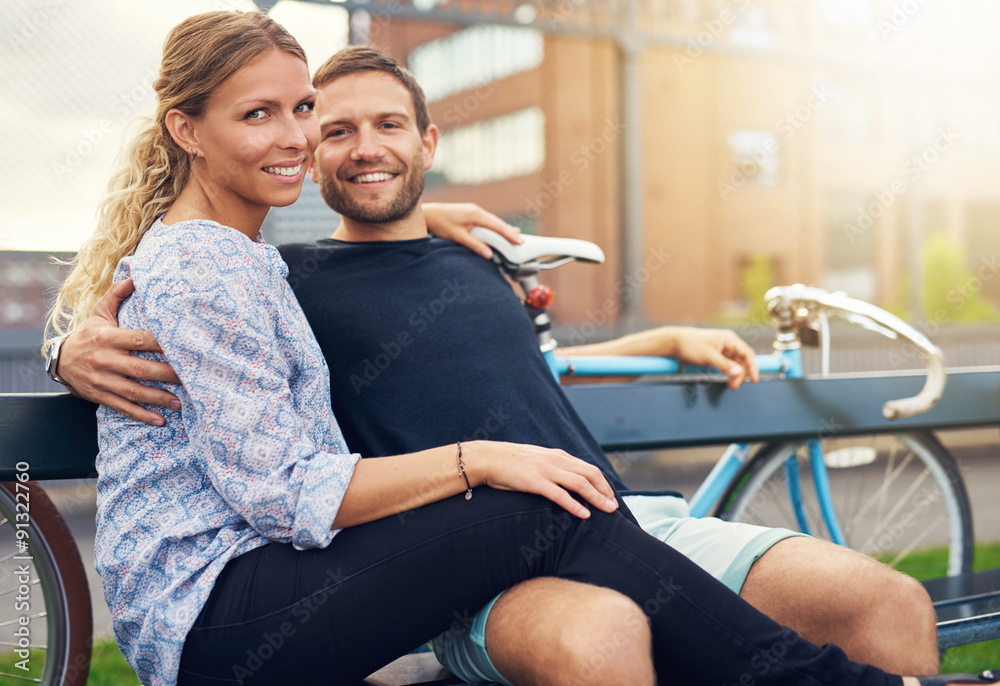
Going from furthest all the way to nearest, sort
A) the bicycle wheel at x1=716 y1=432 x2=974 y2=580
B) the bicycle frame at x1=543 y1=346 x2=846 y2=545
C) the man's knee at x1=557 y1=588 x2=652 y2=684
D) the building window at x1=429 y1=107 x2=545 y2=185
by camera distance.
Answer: the building window at x1=429 y1=107 x2=545 y2=185 < the bicycle wheel at x1=716 y1=432 x2=974 y2=580 < the bicycle frame at x1=543 y1=346 x2=846 y2=545 < the man's knee at x1=557 y1=588 x2=652 y2=684

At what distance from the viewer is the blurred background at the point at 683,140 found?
5238 millimetres

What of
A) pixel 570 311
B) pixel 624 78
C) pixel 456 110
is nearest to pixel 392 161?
pixel 624 78

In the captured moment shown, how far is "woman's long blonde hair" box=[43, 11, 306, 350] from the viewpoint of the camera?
1.49 m

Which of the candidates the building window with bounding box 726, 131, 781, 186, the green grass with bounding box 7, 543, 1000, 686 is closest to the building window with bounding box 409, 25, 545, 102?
the building window with bounding box 726, 131, 781, 186

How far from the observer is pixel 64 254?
2.32m

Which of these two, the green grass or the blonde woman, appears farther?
the green grass

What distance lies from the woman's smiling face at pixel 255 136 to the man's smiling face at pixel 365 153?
17.5 inches

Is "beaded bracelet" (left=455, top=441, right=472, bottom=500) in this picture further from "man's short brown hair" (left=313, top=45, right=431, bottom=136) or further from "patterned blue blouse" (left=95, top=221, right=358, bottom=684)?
"man's short brown hair" (left=313, top=45, right=431, bottom=136)

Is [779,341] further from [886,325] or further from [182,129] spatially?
[182,129]

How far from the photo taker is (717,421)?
229cm

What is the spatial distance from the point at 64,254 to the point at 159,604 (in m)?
1.31

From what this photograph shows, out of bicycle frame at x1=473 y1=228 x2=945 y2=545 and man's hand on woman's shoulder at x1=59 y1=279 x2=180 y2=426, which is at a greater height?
man's hand on woman's shoulder at x1=59 y1=279 x2=180 y2=426

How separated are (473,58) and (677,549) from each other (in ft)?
44.9

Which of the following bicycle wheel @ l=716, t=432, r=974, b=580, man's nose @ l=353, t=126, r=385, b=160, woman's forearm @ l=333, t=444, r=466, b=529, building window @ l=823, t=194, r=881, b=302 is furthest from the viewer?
building window @ l=823, t=194, r=881, b=302
